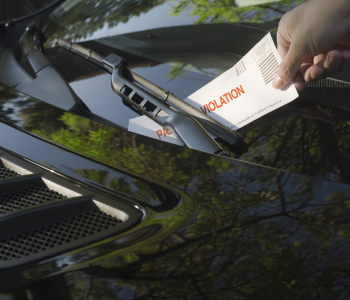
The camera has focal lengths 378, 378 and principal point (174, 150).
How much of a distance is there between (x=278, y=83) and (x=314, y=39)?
20 cm

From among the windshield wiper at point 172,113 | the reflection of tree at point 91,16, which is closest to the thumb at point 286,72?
the windshield wiper at point 172,113

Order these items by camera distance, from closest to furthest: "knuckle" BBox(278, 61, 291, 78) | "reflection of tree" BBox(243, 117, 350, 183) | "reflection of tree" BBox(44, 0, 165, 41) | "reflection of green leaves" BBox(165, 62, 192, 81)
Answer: "reflection of tree" BBox(243, 117, 350, 183)
"knuckle" BBox(278, 61, 291, 78)
"reflection of green leaves" BBox(165, 62, 192, 81)
"reflection of tree" BBox(44, 0, 165, 41)

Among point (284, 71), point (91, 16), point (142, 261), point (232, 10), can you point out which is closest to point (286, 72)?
point (284, 71)

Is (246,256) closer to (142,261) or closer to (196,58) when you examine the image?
(142,261)

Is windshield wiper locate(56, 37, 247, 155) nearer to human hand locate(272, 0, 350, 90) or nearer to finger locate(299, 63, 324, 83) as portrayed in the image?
human hand locate(272, 0, 350, 90)

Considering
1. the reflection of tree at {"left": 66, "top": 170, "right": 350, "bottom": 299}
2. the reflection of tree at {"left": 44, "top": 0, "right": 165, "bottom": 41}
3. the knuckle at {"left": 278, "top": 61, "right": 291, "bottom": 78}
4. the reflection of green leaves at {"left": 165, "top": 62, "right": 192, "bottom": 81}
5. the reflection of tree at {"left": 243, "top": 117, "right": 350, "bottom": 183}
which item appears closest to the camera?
the reflection of tree at {"left": 66, "top": 170, "right": 350, "bottom": 299}

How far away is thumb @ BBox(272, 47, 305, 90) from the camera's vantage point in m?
0.94

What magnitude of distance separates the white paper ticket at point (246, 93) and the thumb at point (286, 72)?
0.5 inches

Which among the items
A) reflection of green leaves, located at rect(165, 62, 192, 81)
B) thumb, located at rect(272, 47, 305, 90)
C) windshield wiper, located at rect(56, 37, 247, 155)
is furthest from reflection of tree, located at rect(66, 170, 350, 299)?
reflection of green leaves, located at rect(165, 62, 192, 81)

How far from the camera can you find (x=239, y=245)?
0.64 m

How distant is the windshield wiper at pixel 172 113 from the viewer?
91 cm

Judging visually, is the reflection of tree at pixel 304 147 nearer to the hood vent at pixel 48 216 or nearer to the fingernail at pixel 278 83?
the fingernail at pixel 278 83

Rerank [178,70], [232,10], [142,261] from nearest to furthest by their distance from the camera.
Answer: [142,261]
[178,70]
[232,10]

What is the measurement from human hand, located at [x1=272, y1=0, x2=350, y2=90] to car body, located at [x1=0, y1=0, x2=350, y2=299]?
0.16 feet
